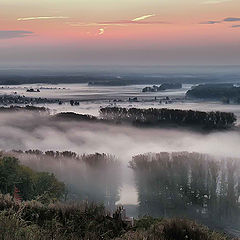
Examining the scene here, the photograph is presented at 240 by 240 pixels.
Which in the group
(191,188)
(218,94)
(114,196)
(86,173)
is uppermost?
(218,94)

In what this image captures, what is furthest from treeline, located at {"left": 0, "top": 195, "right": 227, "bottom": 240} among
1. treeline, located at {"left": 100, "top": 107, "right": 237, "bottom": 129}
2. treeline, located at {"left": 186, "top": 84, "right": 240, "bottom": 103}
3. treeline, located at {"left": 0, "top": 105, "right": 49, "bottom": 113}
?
treeline, located at {"left": 186, "top": 84, "right": 240, "bottom": 103}

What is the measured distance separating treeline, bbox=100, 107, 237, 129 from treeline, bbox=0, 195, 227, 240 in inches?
4656

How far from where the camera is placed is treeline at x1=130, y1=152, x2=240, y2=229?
193 feet

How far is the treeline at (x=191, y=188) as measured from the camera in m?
58.8

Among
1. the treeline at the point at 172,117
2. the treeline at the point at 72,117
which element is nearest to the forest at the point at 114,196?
the treeline at the point at 172,117

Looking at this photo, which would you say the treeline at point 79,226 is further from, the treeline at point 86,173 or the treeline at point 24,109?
the treeline at point 24,109

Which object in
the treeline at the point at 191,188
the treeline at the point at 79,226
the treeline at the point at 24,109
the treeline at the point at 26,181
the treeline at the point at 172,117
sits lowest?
the treeline at the point at 191,188

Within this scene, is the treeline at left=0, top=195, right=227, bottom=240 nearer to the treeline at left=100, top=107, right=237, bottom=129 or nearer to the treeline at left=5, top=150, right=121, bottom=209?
the treeline at left=5, top=150, right=121, bottom=209

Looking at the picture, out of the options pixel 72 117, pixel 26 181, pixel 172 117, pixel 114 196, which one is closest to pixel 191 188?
pixel 114 196

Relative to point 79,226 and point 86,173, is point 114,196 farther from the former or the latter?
point 79,226

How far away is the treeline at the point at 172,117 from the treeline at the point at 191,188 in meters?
43.0

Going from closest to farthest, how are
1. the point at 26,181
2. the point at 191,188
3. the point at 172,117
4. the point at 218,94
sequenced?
the point at 26,181, the point at 191,188, the point at 172,117, the point at 218,94

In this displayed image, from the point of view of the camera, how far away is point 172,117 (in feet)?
446

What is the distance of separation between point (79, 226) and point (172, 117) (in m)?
125
